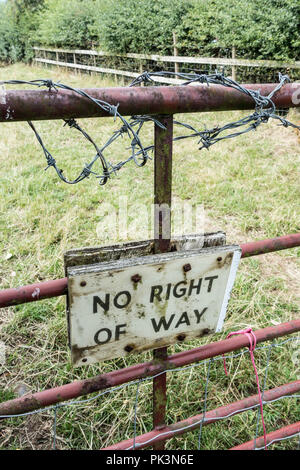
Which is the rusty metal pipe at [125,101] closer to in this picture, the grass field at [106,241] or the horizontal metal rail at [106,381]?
the horizontal metal rail at [106,381]

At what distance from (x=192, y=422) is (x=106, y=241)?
199 centimetres

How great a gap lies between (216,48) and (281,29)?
7.18ft

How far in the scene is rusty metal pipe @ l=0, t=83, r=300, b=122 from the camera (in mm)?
861

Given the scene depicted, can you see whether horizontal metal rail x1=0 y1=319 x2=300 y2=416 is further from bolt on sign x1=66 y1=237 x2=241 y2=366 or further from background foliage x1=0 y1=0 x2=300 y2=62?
background foliage x1=0 y1=0 x2=300 y2=62

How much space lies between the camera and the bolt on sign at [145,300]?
1030 millimetres

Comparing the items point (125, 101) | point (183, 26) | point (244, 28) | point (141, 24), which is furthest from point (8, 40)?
point (125, 101)

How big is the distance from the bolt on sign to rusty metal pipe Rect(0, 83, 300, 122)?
0.37 m

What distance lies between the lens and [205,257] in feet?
3.62

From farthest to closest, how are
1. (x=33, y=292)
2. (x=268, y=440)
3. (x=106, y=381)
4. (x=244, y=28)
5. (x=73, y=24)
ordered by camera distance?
(x=73, y=24), (x=244, y=28), (x=268, y=440), (x=106, y=381), (x=33, y=292)

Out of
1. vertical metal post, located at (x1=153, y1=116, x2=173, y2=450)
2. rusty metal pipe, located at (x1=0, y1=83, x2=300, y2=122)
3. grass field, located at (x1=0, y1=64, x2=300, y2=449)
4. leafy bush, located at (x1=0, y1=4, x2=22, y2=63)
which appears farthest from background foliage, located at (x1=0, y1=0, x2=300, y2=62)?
vertical metal post, located at (x1=153, y1=116, x2=173, y2=450)

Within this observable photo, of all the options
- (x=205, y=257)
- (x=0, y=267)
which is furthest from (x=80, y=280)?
(x=0, y=267)

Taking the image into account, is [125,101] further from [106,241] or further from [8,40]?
[8,40]

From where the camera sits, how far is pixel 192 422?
145 centimetres

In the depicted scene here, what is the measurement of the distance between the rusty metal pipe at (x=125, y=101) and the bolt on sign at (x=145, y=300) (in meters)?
0.37
